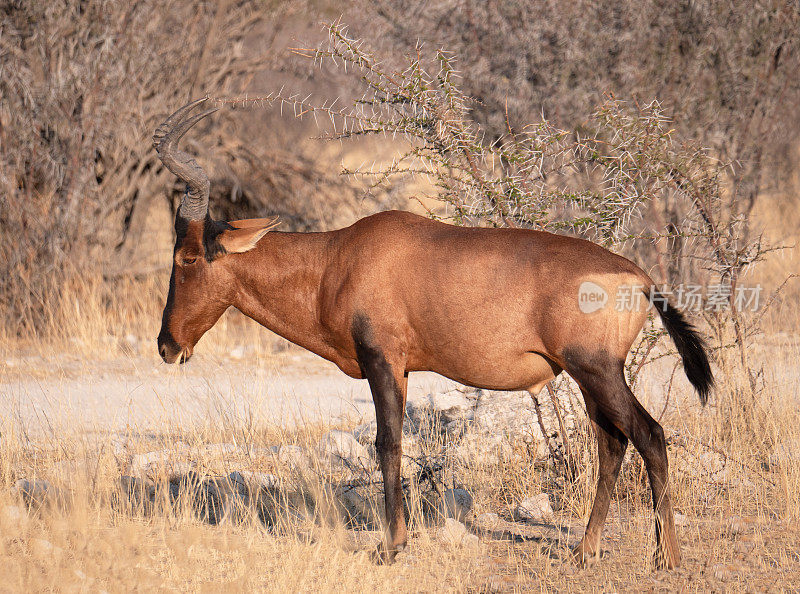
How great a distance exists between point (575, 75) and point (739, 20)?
229 centimetres

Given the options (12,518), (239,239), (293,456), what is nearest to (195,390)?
(293,456)

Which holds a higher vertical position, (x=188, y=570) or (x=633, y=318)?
(x=633, y=318)

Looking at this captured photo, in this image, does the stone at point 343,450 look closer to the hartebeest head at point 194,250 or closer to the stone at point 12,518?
the hartebeest head at point 194,250

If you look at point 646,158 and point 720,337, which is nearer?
point 646,158

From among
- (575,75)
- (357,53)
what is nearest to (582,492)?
(357,53)

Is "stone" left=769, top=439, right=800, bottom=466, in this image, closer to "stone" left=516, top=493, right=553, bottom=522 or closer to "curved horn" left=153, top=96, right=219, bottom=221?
"stone" left=516, top=493, right=553, bottom=522

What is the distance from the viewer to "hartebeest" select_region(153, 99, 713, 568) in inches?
197

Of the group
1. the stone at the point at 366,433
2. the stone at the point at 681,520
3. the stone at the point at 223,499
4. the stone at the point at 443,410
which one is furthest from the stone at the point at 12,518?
the stone at the point at 681,520

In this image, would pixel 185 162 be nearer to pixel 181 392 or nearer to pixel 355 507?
pixel 355 507

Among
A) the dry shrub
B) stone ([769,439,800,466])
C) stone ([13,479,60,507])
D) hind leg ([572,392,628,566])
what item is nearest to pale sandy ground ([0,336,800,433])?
stone ([769,439,800,466])

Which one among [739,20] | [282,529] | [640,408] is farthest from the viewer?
[739,20]

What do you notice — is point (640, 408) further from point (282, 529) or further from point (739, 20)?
point (739, 20)

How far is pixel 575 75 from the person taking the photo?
13523 mm

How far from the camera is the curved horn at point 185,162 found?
5.61 m
